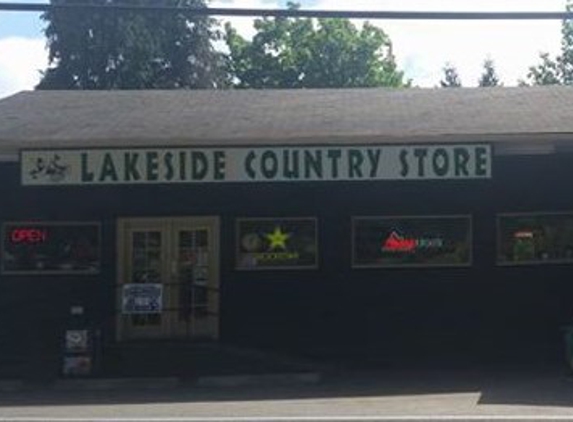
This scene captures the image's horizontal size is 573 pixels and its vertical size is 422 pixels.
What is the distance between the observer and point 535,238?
1866 centimetres

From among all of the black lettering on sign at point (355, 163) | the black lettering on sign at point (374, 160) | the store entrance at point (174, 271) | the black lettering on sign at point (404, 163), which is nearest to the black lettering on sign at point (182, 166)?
the store entrance at point (174, 271)

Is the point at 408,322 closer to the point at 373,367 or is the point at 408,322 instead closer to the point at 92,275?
the point at 373,367

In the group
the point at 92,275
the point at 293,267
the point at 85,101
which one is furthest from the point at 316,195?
the point at 85,101

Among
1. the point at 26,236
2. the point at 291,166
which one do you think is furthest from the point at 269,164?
the point at 26,236

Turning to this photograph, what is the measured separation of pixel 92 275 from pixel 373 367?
4.88 m

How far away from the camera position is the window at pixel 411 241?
1861 cm

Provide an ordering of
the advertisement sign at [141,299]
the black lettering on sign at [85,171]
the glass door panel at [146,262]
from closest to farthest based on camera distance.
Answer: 1. the black lettering on sign at [85,171]
2. the advertisement sign at [141,299]
3. the glass door panel at [146,262]

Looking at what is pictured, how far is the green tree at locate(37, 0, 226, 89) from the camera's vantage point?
44.0 meters

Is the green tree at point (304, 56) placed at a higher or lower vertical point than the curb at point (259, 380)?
higher

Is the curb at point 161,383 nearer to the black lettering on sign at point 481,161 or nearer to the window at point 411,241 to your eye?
the window at point 411,241

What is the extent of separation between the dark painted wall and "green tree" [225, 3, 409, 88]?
3355cm

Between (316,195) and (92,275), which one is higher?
(316,195)

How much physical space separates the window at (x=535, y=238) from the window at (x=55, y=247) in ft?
22.2

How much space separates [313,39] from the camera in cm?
5294
